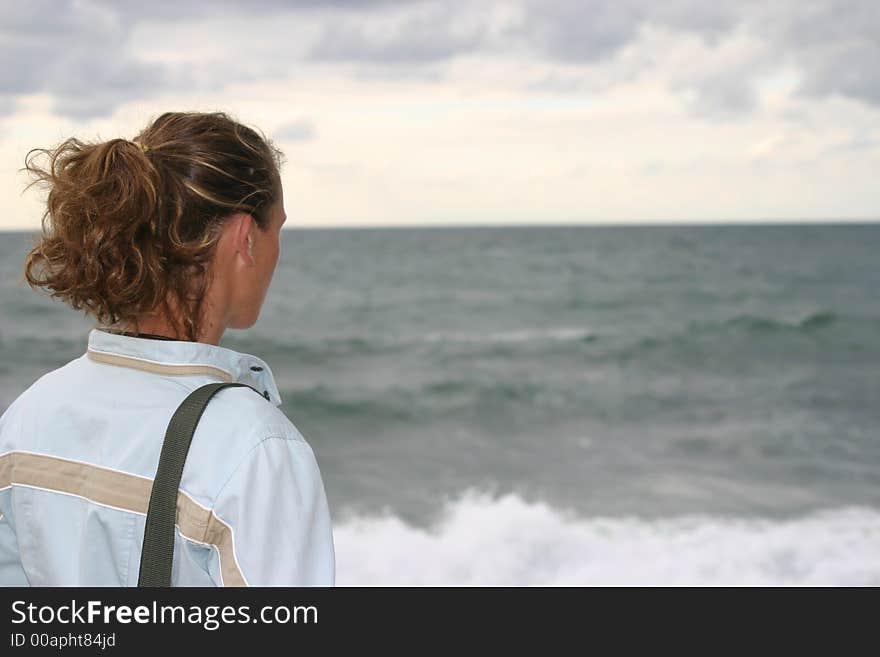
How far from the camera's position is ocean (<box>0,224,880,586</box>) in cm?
725

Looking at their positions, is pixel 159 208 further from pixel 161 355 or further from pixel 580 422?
pixel 580 422

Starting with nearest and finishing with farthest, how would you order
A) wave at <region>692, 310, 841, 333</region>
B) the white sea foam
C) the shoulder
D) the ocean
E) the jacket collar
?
the shoulder, the jacket collar, the white sea foam, the ocean, wave at <region>692, 310, 841, 333</region>

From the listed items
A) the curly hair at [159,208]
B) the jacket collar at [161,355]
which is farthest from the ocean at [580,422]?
the jacket collar at [161,355]

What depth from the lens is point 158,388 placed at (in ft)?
3.81

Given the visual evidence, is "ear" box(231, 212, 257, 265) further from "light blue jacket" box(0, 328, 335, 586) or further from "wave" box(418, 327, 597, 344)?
"wave" box(418, 327, 597, 344)

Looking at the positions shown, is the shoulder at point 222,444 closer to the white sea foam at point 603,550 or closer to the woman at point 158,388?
the woman at point 158,388

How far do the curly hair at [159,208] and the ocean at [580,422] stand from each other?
1.81ft

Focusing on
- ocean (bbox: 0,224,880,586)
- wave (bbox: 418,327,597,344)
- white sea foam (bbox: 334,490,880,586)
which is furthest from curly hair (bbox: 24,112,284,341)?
wave (bbox: 418,327,597,344)

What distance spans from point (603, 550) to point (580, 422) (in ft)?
16.3

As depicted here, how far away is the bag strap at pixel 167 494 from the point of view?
1073mm

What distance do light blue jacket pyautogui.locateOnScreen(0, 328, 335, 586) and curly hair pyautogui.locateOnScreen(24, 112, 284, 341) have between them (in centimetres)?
8

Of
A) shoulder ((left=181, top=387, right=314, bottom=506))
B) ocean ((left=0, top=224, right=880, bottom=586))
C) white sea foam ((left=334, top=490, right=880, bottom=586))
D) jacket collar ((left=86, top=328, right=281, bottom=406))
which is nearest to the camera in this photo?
shoulder ((left=181, top=387, right=314, bottom=506))

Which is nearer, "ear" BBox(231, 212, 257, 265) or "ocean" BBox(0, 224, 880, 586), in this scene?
"ear" BBox(231, 212, 257, 265)

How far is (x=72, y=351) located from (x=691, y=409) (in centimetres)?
1034
